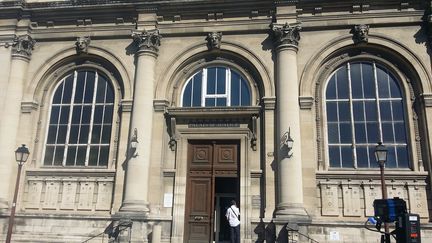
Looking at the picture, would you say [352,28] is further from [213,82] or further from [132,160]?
[132,160]

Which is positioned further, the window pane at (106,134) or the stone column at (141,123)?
the window pane at (106,134)

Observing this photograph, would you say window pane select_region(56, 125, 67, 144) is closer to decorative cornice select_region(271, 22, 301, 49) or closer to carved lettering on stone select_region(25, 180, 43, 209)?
carved lettering on stone select_region(25, 180, 43, 209)

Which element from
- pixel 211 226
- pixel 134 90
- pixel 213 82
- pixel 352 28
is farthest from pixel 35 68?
pixel 352 28

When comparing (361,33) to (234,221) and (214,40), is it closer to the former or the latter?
(214,40)

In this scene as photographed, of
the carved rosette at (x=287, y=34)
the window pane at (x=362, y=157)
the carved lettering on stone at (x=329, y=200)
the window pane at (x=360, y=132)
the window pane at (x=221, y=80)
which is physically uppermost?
the carved rosette at (x=287, y=34)

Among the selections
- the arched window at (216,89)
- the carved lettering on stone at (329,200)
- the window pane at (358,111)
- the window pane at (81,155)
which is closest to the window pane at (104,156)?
the window pane at (81,155)

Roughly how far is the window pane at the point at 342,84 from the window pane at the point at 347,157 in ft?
6.94

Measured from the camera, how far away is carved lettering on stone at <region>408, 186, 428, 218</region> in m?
14.4

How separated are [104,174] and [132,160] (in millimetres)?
1532

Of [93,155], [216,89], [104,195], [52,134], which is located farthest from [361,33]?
[52,134]

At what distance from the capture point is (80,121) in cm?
1756

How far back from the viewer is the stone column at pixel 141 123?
15.6m

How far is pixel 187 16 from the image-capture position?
1756 centimetres

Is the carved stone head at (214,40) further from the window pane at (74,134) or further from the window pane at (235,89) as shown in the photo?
the window pane at (74,134)
